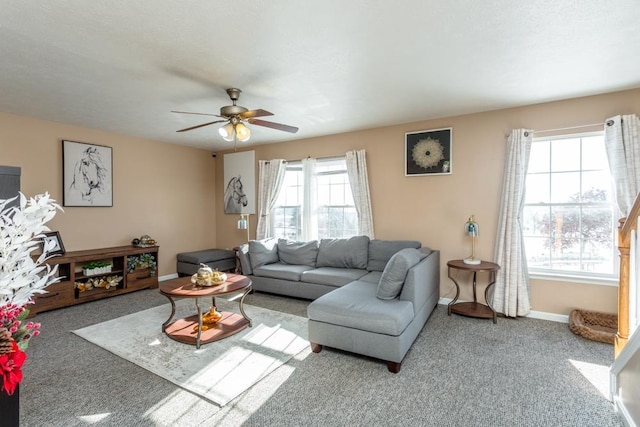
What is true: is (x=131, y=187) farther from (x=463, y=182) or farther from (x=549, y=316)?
(x=549, y=316)

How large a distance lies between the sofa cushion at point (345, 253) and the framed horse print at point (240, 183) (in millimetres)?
2031

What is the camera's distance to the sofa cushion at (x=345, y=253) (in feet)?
15.0

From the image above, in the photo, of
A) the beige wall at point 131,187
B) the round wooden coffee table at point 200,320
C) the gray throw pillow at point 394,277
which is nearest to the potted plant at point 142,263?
the beige wall at point 131,187

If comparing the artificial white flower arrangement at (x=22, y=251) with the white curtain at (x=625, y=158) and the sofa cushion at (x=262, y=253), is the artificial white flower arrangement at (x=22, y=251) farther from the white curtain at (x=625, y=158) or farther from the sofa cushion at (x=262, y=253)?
the white curtain at (x=625, y=158)

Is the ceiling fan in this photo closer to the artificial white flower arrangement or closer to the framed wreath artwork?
the framed wreath artwork

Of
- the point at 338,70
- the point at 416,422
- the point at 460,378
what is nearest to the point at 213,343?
the point at 416,422

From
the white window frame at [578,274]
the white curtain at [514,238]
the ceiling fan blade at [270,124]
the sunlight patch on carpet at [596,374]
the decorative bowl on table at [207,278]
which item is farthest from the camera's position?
the white curtain at [514,238]

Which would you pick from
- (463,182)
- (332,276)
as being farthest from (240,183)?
(463,182)

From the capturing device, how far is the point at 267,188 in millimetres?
5910

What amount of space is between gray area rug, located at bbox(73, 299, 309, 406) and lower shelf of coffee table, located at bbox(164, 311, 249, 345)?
0.18ft

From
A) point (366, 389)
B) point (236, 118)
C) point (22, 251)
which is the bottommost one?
point (366, 389)

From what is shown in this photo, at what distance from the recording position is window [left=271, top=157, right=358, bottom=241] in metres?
5.31

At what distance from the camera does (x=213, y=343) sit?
10.1 ft

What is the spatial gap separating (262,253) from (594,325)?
4243 mm
